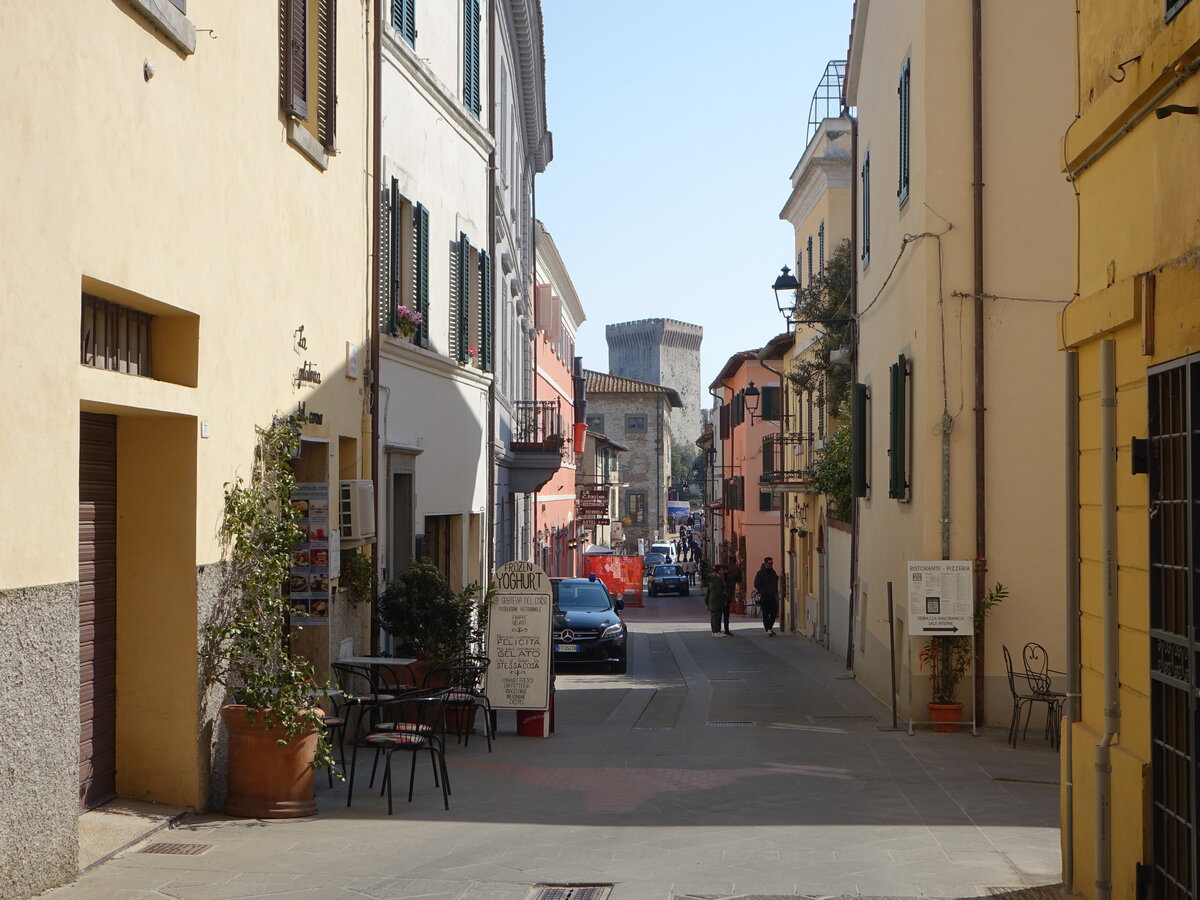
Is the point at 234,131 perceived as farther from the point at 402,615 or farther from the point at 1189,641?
the point at 1189,641

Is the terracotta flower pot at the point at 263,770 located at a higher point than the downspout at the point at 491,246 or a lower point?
lower

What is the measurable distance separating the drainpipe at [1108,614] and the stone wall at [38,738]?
472 centimetres

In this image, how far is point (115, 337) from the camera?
297 inches

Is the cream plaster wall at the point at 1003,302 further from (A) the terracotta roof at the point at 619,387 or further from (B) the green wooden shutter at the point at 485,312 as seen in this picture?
(A) the terracotta roof at the point at 619,387

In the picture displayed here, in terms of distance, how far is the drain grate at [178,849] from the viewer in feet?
23.8

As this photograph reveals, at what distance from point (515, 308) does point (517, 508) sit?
13.2 ft

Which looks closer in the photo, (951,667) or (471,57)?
(951,667)

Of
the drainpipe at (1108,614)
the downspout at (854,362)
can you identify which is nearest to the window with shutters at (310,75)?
the drainpipe at (1108,614)

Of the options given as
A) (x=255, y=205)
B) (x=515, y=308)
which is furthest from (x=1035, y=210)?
(x=515, y=308)

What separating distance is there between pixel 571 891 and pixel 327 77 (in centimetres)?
719

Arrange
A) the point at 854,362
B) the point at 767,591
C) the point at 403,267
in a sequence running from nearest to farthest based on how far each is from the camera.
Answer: the point at 403,267, the point at 854,362, the point at 767,591

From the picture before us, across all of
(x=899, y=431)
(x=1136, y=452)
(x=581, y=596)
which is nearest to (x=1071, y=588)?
(x=1136, y=452)

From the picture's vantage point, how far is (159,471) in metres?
8.11

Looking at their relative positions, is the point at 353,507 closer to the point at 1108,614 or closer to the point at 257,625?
the point at 257,625
